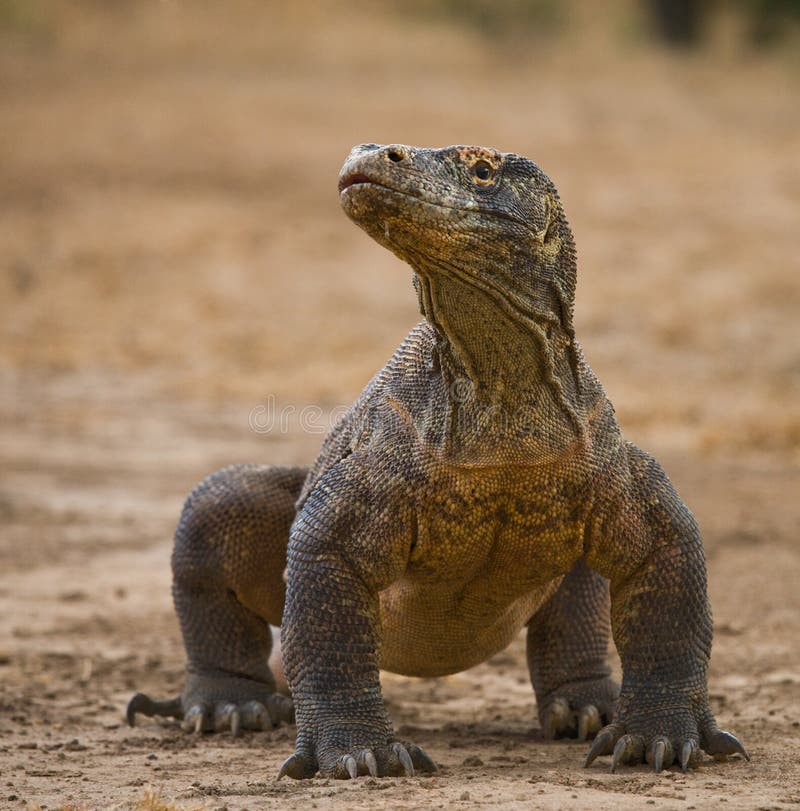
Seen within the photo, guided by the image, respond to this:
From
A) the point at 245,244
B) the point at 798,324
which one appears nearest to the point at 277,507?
the point at 798,324

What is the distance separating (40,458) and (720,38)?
62.5 ft

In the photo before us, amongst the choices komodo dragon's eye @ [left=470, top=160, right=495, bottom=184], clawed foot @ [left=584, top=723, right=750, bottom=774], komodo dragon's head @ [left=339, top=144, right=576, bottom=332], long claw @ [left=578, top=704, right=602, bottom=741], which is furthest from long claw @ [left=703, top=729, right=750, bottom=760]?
komodo dragon's eye @ [left=470, top=160, right=495, bottom=184]

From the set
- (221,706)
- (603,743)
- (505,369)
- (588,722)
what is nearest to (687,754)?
(603,743)

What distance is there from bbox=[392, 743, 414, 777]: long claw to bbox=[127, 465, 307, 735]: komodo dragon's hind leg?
1.19 metres

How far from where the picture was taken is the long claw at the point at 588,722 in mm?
5301

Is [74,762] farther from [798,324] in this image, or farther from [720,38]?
[720,38]

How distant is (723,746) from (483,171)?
5.76 feet

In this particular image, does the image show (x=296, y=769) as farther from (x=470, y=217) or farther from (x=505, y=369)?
(x=470, y=217)

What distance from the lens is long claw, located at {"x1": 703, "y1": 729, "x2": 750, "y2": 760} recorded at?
179 inches

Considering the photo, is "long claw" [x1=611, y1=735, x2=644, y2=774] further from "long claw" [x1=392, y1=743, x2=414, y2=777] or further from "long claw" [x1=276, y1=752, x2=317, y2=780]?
"long claw" [x1=276, y1=752, x2=317, y2=780]

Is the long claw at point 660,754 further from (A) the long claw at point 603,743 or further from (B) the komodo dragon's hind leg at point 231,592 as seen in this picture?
(B) the komodo dragon's hind leg at point 231,592

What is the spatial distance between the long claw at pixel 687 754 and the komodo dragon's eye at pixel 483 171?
65.1 inches

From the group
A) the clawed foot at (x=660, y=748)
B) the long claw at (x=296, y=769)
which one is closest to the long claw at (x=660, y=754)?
the clawed foot at (x=660, y=748)

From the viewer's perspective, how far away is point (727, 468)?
11.5 m
